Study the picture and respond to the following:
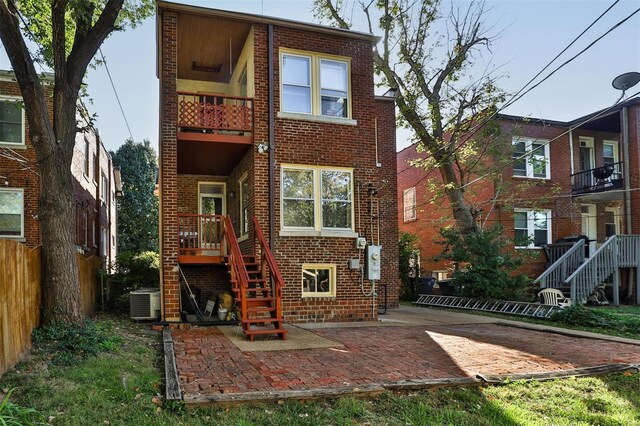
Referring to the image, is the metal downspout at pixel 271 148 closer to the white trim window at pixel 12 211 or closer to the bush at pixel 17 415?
the bush at pixel 17 415

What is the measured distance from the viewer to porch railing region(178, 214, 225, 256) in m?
12.1

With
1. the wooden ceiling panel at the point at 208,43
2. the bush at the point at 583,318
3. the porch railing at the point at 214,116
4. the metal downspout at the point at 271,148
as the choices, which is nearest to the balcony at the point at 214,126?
the porch railing at the point at 214,116

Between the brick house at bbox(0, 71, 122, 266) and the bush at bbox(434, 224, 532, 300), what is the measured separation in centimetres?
1206

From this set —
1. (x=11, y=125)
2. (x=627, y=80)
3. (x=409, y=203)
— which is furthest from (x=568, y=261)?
(x=11, y=125)

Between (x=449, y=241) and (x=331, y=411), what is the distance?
1326 cm

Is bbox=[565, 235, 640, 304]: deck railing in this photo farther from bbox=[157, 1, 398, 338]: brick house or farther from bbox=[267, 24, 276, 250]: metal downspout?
bbox=[267, 24, 276, 250]: metal downspout

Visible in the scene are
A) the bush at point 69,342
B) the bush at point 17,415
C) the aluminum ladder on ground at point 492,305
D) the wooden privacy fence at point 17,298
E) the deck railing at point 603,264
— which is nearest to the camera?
the bush at point 17,415

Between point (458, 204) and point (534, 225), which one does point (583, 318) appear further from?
point (534, 225)

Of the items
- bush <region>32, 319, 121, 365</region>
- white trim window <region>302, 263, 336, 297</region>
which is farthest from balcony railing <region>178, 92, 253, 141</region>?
bush <region>32, 319, 121, 365</region>

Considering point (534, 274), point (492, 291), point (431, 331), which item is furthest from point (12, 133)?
point (534, 274)

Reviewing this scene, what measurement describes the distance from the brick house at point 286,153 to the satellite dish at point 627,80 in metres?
Answer: 6.19

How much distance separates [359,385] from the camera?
5551 mm

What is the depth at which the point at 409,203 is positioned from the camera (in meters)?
25.1

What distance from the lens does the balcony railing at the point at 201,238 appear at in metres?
11.6
